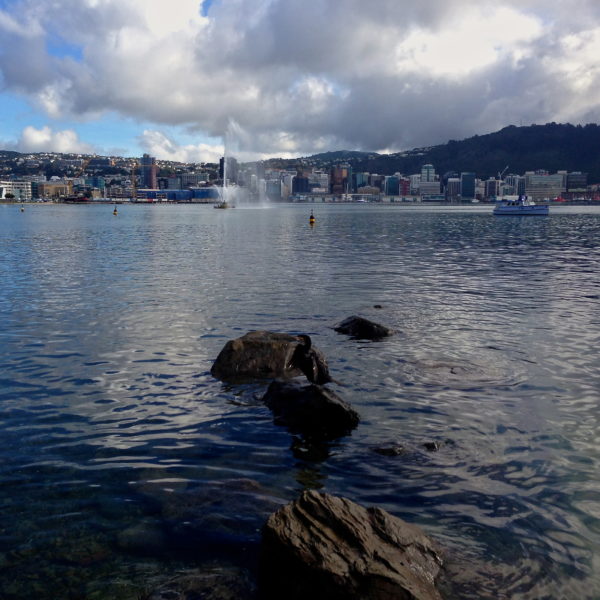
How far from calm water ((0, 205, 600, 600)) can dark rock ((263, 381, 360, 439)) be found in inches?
12.5


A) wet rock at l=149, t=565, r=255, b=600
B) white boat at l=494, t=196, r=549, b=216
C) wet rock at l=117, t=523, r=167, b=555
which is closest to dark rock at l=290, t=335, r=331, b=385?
wet rock at l=117, t=523, r=167, b=555

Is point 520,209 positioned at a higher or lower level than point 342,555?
higher

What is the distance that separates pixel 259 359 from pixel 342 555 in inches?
332

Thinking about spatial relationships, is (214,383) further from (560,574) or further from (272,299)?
(272,299)

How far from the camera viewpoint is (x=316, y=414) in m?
10.9

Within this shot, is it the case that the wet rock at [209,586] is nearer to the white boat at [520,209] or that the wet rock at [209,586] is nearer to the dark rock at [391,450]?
the dark rock at [391,450]

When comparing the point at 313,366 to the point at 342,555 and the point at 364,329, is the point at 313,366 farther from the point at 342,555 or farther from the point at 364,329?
the point at 342,555

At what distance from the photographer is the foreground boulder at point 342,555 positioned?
19.4ft

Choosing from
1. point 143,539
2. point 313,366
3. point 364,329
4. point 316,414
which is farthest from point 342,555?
point 364,329

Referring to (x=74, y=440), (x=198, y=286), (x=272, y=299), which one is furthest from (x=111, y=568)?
(x=198, y=286)

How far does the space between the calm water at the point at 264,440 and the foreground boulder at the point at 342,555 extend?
1.91ft

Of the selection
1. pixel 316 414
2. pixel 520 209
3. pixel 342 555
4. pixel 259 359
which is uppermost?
pixel 520 209

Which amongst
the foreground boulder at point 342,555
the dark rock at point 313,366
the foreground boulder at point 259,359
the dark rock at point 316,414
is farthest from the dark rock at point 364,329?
the foreground boulder at point 342,555

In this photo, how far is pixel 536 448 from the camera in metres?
10.1
